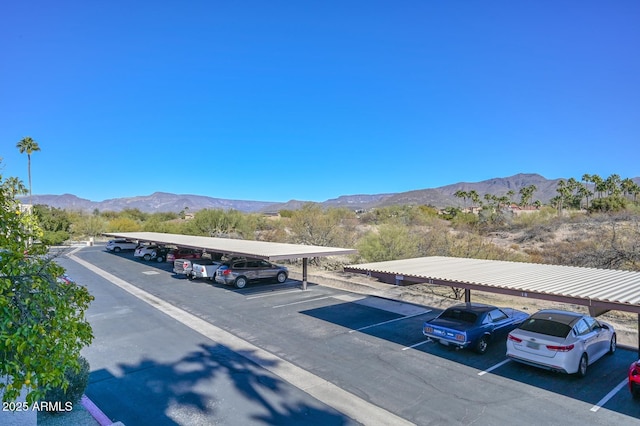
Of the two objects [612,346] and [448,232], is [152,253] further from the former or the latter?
[612,346]

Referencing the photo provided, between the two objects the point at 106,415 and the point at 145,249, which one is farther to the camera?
the point at 145,249

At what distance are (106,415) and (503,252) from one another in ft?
76.3

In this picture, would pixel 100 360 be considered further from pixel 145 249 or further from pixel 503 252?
pixel 145 249

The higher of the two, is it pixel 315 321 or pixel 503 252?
pixel 503 252

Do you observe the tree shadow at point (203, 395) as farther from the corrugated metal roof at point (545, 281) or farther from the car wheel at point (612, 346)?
the car wheel at point (612, 346)

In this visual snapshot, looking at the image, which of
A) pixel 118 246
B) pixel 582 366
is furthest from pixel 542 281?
pixel 118 246

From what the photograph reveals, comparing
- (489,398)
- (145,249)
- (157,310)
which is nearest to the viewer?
(489,398)

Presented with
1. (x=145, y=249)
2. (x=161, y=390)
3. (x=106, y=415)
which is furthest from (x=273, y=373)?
(x=145, y=249)

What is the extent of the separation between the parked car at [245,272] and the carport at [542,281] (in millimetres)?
9966

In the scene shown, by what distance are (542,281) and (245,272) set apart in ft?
51.1

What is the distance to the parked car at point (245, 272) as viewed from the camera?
21.5 m

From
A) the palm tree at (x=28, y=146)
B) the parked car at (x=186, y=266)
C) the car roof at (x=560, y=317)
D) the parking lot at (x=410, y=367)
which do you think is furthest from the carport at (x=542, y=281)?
the palm tree at (x=28, y=146)

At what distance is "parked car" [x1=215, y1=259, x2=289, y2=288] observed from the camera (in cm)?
2153

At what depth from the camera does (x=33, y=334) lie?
12.1ft
